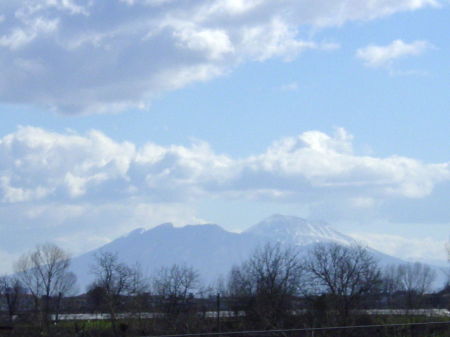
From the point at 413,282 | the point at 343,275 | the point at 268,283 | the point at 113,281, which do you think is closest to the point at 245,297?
the point at 268,283

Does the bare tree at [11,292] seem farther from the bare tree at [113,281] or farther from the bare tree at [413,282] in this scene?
the bare tree at [413,282]

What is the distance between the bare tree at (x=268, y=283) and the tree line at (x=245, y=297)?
5 cm

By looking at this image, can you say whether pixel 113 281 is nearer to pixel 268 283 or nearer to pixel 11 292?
pixel 268 283

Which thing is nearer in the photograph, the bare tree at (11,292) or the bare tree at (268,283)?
the bare tree at (268,283)

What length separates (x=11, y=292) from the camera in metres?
57.2

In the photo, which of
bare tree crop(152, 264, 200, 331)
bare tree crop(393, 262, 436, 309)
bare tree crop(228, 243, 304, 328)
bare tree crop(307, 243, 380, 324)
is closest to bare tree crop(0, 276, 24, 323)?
bare tree crop(152, 264, 200, 331)

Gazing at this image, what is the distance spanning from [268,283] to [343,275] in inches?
160

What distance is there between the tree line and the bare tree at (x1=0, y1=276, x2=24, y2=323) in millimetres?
218

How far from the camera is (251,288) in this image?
134 feet

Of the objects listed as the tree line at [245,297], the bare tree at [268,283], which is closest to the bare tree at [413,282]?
the tree line at [245,297]

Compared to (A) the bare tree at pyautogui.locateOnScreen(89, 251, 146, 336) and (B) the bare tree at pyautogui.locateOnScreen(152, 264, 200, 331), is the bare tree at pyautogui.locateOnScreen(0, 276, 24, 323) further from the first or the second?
(B) the bare tree at pyautogui.locateOnScreen(152, 264, 200, 331)

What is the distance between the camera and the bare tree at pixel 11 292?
48.6 m

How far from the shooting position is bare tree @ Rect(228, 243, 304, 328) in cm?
3783

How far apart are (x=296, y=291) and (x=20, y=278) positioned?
26.8 m
